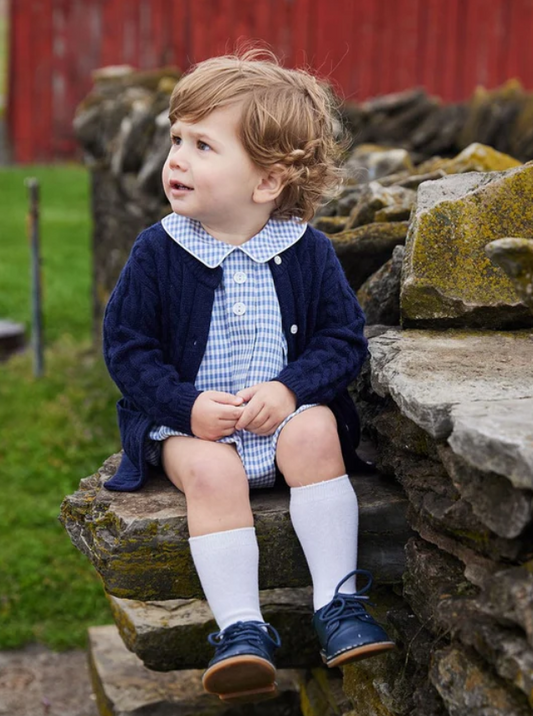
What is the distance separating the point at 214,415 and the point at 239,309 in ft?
0.93

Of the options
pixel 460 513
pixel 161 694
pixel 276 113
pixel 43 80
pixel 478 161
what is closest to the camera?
pixel 460 513

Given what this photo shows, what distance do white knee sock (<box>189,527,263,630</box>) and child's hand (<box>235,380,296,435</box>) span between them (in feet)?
0.79

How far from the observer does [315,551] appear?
90.4 inches

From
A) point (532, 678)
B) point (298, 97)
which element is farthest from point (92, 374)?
point (532, 678)

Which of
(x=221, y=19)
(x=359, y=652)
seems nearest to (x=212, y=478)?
(x=359, y=652)

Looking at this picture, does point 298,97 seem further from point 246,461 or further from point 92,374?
point 92,374

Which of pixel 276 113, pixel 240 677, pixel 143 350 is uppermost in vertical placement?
pixel 276 113

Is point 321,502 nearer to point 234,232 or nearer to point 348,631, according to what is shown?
point 348,631

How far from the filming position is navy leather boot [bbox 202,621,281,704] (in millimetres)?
2129

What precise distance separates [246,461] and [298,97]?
869 mm

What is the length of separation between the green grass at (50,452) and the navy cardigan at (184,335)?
1615mm

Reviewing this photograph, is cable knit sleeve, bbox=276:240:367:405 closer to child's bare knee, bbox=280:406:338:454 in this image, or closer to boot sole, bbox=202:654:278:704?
child's bare knee, bbox=280:406:338:454

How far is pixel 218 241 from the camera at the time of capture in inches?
100

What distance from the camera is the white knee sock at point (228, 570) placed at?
7.32ft
